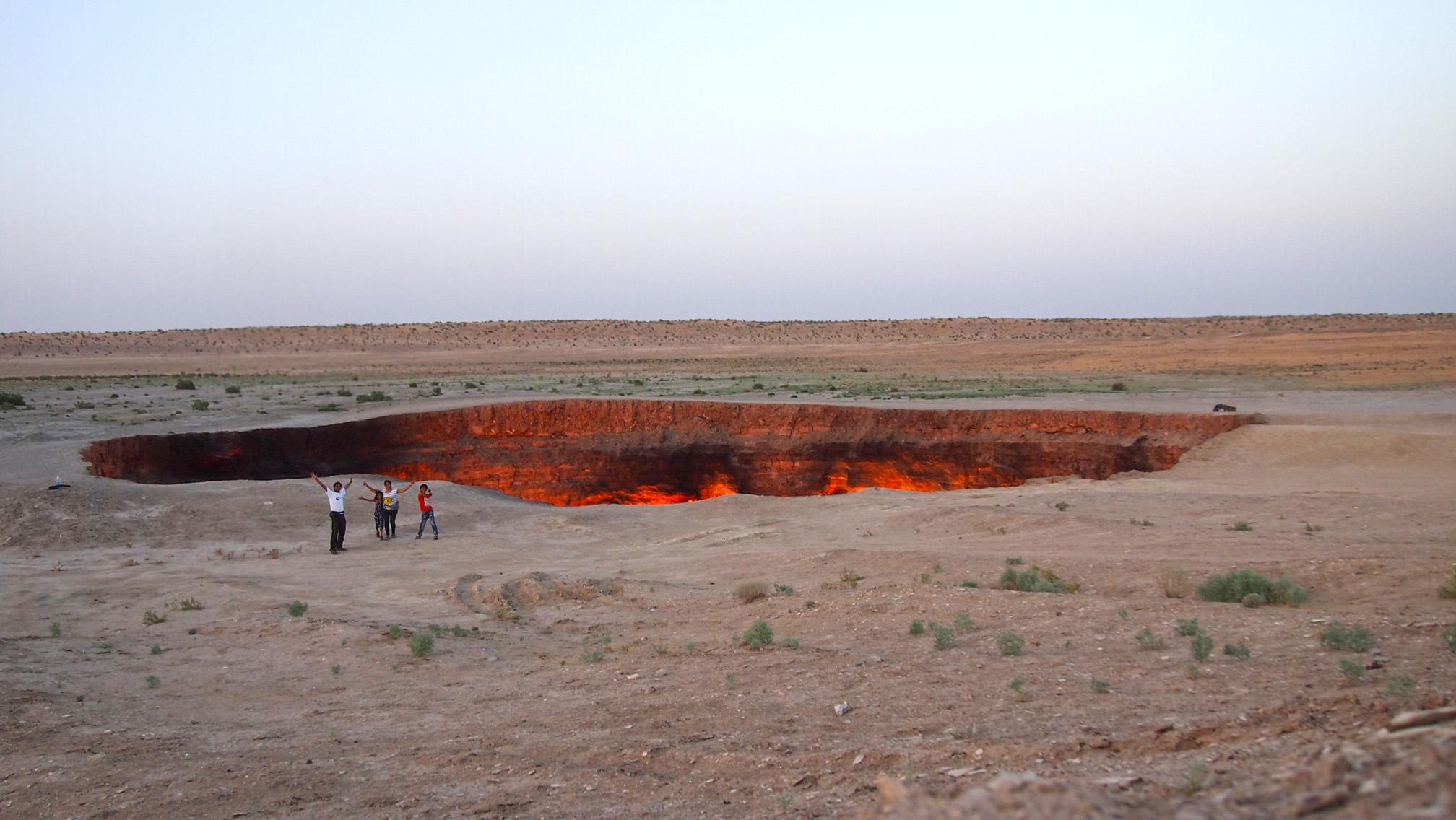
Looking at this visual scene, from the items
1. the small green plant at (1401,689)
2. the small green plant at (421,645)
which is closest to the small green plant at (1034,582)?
the small green plant at (1401,689)

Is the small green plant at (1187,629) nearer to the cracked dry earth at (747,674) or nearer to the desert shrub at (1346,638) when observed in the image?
the cracked dry earth at (747,674)

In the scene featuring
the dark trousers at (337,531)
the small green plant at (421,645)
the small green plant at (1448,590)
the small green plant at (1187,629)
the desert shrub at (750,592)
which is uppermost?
the small green plant at (1448,590)

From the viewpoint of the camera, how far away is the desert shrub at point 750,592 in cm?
1053

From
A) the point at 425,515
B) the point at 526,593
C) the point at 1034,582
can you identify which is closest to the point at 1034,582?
the point at 1034,582

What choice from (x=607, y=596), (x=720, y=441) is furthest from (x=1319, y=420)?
(x=607, y=596)

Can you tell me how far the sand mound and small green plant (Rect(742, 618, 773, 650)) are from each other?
10.2ft

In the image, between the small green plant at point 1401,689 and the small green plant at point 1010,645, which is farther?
the small green plant at point 1010,645

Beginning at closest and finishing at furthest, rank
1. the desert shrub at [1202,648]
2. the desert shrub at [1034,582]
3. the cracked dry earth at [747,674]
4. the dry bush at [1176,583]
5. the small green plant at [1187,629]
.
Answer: the cracked dry earth at [747,674]
the desert shrub at [1202,648]
the small green plant at [1187,629]
the dry bush at [1176,583]
the desert shrub at [1034,582]

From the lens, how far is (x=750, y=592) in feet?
34.6

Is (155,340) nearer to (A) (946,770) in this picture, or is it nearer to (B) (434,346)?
(B) (434,346)

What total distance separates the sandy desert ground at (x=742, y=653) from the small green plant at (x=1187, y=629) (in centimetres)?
17

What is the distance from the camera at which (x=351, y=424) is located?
2886 cm

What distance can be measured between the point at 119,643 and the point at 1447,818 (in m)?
10.5

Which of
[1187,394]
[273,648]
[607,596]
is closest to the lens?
[273,648]
